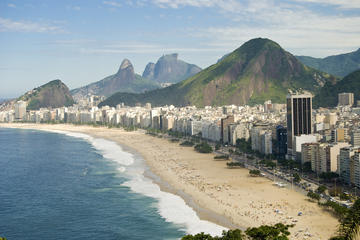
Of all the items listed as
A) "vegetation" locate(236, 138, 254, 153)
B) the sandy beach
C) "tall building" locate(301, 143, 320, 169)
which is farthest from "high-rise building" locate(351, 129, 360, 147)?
"vegetation" locate(236, 138, 254, 153)

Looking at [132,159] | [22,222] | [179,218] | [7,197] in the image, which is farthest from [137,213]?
[132,159]

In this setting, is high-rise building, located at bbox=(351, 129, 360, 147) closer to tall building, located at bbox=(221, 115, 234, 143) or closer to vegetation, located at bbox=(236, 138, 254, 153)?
vegetation, located at bbox=(236, 138, 254, 153)

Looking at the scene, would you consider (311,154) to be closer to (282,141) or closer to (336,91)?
(282,141)

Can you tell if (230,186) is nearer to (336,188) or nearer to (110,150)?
(336,188)

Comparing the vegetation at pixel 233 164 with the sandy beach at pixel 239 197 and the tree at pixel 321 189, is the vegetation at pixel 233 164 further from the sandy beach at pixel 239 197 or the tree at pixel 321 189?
the tree at pixel 321 189

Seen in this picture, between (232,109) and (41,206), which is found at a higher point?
(232,109)

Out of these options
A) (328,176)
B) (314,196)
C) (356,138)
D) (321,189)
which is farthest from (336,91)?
(314,196)
